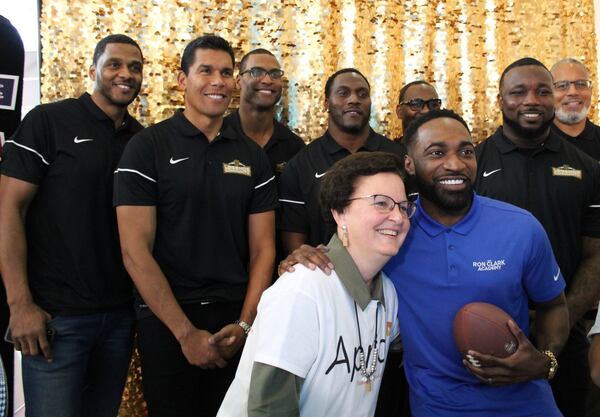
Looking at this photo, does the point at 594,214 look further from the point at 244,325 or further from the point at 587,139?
the point at 244,325

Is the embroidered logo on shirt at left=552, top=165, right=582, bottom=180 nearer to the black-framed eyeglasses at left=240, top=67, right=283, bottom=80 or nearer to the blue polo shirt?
the blue polo shirt

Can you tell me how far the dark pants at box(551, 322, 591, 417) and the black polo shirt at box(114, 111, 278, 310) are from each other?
1.33m

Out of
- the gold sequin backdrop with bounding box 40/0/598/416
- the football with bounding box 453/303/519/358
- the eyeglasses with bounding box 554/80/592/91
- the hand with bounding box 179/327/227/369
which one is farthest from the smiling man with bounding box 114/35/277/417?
the eyeglasses with bounding box 554/80/592/91

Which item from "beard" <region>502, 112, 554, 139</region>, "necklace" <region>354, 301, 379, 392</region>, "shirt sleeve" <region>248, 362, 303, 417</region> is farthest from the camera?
"beard" <region>502, 112, 554, 139</region>

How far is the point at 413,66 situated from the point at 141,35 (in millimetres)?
1571

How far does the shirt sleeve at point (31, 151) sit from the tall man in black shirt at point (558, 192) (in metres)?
1.69

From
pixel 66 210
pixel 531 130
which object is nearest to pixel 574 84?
pixel 531 130

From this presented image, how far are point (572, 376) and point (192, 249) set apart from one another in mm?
1592

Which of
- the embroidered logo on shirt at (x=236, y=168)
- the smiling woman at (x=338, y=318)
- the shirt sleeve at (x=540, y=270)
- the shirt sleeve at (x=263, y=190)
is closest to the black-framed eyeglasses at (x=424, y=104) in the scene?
the shirt sleeve at (x=263, y=190)

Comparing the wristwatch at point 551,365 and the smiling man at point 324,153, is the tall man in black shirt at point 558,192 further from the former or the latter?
the wristwatch at point 551,365

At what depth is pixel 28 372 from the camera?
2.10 metres

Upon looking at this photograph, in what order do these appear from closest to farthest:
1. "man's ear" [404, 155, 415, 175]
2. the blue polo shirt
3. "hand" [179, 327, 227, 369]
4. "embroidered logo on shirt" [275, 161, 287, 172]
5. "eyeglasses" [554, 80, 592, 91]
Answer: the blue polo shirt, "man's ear" [404, 155, 415, 175], "hand" [179, 327, 227, 369], "embroidered logo on shirt" [275, 161, 287, 172], "eyeglasses" [554, 80, 592, 91]

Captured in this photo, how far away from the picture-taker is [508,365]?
1521 mm

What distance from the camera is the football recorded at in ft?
4.91
